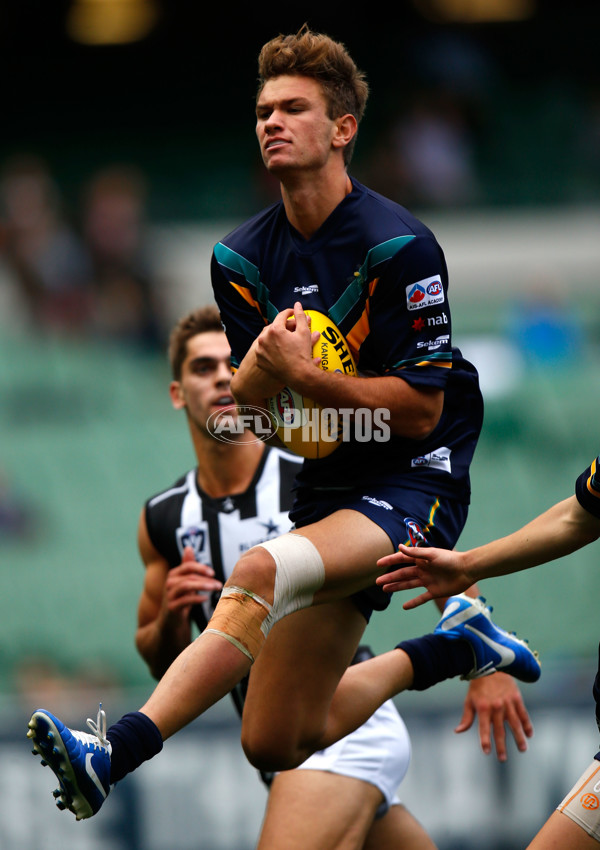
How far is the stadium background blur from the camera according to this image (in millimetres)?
7219

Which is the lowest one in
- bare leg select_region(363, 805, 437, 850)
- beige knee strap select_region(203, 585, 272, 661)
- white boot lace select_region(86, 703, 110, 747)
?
bare leg select_region(363, 805, 437, 850)

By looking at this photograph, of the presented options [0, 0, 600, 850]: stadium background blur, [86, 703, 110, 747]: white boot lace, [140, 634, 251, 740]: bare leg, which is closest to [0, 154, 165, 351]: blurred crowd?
[0, 0, 600, 850]: stadium background blur

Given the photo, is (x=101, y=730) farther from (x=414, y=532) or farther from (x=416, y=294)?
(x=416, y=294)

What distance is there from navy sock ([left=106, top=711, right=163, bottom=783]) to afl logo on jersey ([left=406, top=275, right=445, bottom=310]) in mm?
1560

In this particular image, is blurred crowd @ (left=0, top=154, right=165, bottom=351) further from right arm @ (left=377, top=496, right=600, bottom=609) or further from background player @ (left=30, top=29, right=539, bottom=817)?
right arm @ (left=377, top=496, right=600, bottom=609)

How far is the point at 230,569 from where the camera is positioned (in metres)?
5.21

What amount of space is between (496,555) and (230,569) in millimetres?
1662

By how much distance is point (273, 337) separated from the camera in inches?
155

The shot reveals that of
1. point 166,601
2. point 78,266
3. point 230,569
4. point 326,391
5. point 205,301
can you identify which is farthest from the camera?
point 205,301

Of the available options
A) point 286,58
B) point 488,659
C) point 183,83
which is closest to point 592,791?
point 488,659

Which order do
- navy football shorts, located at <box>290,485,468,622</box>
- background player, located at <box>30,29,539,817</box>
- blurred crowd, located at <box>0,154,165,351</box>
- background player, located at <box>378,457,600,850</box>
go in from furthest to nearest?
blurred crowd, located at <box>0,154,165,351</box>, navy football shorts, located at <box>290,485,468,622</box>, background player, located at <box>30,29,539,817</box>, background player, located at <box>378,457,600,850</box>

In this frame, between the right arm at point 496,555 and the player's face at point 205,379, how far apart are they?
1719mm

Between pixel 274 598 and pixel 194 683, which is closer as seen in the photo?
pixel 194 683

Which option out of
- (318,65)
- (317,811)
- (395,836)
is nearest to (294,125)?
(318,65)
